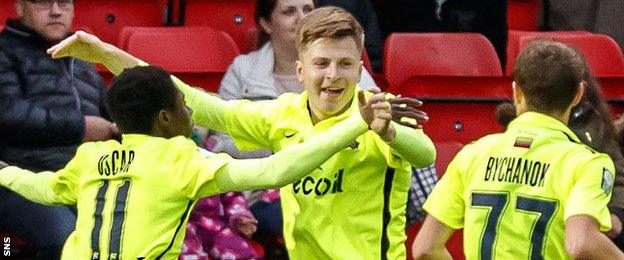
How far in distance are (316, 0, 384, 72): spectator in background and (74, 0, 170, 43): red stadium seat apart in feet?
3.06

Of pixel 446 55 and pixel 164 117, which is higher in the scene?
pixel 164 117

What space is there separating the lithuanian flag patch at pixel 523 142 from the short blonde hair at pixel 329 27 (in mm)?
980

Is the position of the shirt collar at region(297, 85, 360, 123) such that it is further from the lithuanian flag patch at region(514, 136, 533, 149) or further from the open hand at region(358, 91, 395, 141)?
the lithuanian flag patch at region(514, 136, 533, 149)

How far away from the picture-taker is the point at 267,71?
8.69 meters

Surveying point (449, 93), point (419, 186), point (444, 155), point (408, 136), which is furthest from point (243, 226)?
point (408, 136)

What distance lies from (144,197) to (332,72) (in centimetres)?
87

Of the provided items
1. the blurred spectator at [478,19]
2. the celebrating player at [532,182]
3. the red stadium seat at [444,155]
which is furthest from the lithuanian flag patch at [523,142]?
the blurred spectator at [478,19]

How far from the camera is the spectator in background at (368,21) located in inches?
379

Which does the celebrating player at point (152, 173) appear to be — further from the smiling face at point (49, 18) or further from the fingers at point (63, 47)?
the smiling face at point (49, 18)

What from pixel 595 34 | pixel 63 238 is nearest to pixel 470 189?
pixel 63 238

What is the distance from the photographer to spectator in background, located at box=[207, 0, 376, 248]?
27.0ft

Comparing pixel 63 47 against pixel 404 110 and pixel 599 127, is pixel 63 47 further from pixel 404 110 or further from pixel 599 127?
pixel 599 127

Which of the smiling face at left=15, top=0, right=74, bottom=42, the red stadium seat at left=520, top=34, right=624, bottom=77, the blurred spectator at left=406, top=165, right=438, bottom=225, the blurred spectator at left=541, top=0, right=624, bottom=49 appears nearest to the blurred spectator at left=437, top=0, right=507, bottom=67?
the red stadium seat at left=520, top=34, right=624, bottom=77

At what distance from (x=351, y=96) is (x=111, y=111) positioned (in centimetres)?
91
